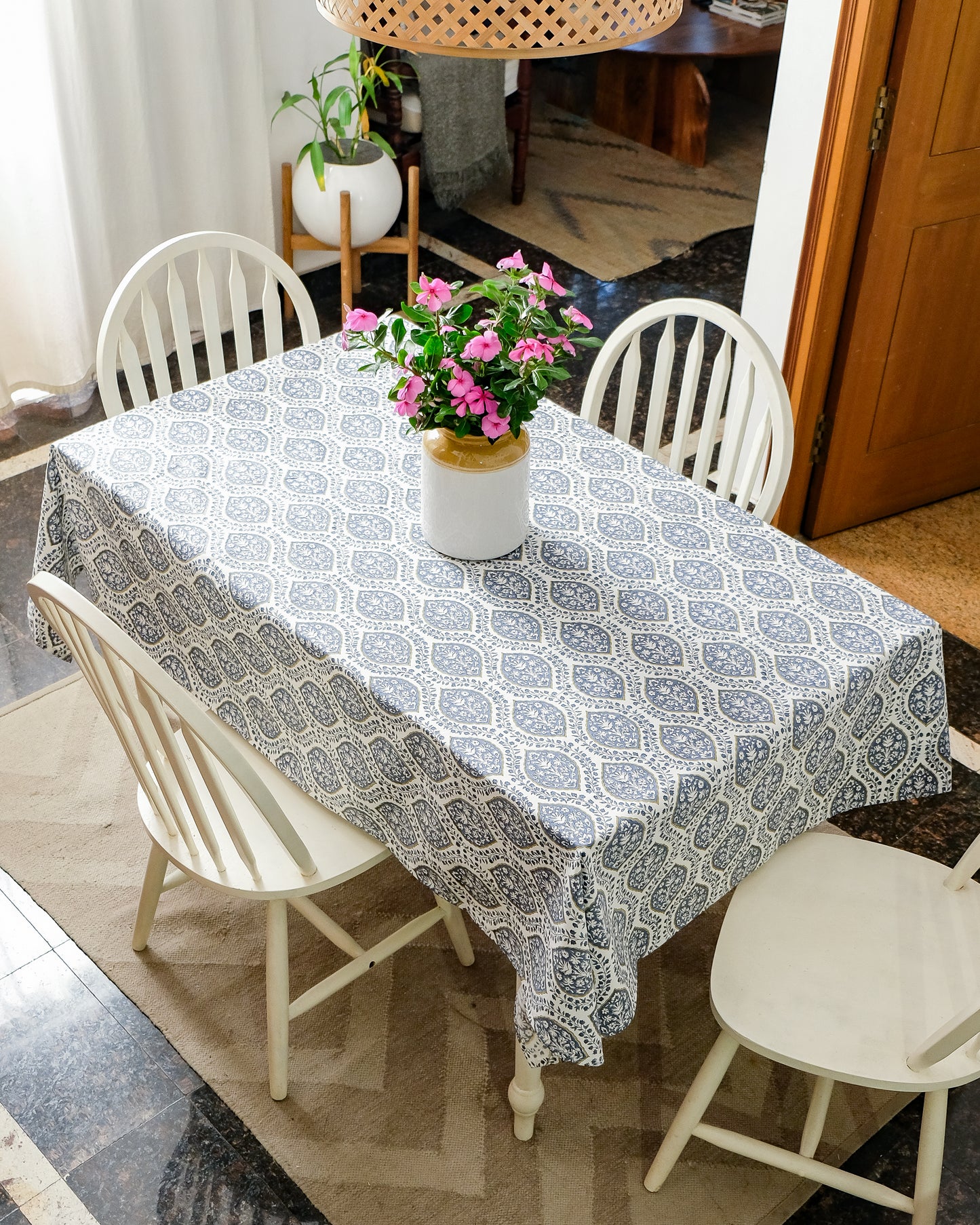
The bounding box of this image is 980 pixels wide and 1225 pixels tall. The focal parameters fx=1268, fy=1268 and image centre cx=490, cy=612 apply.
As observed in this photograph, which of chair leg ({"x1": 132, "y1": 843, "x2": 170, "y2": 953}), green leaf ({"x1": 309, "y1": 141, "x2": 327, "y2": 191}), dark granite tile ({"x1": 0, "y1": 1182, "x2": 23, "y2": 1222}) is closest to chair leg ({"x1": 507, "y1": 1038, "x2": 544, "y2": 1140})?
chair leg ({"x1": 132, "y1": 843, "x2": 170, "y2": 953})

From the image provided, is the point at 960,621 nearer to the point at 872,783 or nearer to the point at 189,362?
the point at 872,783

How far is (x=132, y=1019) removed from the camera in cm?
210

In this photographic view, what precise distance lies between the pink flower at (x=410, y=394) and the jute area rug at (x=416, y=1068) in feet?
3.24

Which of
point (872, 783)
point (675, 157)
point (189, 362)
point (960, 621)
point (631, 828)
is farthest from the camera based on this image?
point (675, 157)

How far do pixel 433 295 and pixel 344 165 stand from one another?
228cm

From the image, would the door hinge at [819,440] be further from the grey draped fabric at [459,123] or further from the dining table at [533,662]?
the grey draped fabric at [459,123]

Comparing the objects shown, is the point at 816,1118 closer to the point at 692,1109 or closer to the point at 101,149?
the point at 692,1109

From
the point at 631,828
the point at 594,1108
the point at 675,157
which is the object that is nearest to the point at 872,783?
the point at 631,828

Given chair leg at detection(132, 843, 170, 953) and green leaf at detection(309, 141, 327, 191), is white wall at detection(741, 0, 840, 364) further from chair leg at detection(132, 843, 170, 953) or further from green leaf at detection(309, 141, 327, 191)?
chair leg at detection(132, 843, 170, 953)

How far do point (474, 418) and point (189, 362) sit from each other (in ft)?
3.24

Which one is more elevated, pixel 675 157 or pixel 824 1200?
pixel 675 157

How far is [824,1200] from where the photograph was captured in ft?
A: 6.20

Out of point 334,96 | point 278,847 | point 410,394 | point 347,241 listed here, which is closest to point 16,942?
point 278,847

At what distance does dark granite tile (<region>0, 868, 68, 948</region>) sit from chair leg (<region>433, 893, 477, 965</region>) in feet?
2.24
